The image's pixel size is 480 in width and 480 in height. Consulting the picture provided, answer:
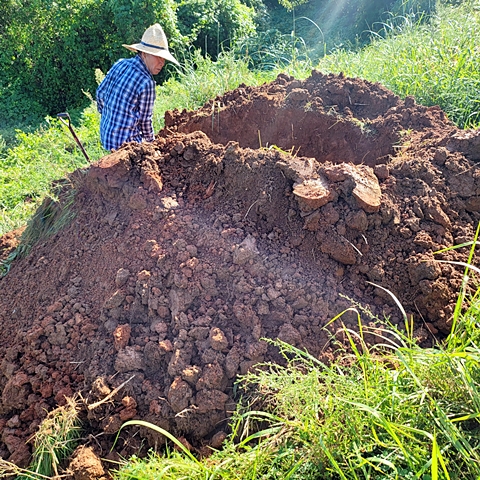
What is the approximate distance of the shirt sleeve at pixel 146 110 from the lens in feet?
13.2

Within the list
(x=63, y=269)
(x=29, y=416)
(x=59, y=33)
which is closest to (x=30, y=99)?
(x=59, y=33)

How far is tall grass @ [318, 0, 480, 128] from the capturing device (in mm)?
3910

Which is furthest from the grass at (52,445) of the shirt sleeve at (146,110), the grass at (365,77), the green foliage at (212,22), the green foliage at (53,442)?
the green foliage at (212,22)

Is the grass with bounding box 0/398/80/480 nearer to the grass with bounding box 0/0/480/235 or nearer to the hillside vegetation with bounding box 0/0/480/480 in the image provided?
the hillside vegetation with bounding box 0/0/480/480

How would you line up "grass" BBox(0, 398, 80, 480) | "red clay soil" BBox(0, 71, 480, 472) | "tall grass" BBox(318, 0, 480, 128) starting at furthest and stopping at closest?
"tall grass" BBox(318, 0, 480, 128)
"red clay soil" BBox(0, 71, 480, 472)
"grass" BBox(0, 398, 80, 480)

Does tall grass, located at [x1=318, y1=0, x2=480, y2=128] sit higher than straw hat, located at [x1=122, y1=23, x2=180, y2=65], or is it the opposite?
straw hat, located at [x1=122, y1=23, x2=180, y2=65]

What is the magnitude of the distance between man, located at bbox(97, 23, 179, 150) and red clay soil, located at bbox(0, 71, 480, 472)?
1232 mm

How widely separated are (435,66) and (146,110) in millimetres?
2817

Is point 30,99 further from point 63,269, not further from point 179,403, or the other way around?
point 179,403

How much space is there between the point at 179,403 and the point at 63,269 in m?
1.22

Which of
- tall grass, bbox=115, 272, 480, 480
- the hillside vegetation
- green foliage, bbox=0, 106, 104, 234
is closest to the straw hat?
green foliage, bbox=0, 106, 104, 234

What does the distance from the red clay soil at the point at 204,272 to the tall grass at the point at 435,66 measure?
121 cm

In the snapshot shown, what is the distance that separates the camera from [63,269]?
2.70m

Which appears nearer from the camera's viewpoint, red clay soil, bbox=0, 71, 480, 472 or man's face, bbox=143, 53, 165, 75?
red clay soil, bbox=0, 71, 480, 472
